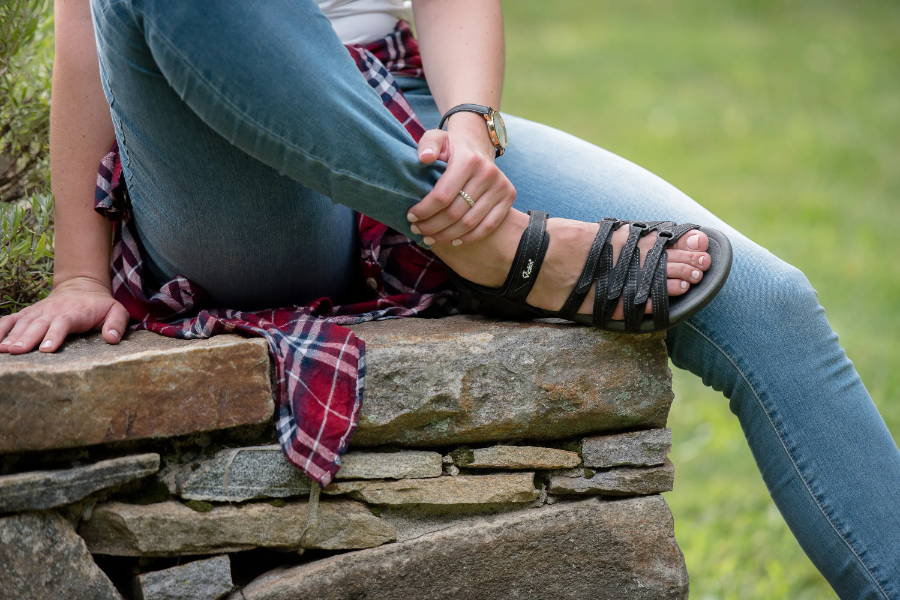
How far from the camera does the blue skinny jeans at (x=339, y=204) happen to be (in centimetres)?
132

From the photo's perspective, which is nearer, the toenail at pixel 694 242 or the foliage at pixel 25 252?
the toenail at pixel 694 242

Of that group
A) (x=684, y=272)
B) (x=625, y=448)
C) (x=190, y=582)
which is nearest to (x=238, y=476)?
(x=190, y=582)

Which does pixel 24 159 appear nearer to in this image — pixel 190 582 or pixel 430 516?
pixel 190 582

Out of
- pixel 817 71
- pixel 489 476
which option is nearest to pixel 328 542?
pixel 489 476

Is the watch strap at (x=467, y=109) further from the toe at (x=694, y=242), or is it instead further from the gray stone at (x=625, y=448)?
the gray stone at (x=625, y=448)

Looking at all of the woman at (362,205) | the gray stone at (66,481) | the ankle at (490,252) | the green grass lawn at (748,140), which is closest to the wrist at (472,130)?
the woman at (362,205)

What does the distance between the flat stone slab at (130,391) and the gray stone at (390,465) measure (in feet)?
0.48

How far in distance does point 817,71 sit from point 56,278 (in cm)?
769

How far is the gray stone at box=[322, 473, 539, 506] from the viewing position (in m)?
1.54

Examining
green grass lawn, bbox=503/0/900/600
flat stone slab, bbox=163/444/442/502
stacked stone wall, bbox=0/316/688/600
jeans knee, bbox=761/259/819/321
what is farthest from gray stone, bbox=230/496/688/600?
green grass lawn, bbox=503/0/900/600

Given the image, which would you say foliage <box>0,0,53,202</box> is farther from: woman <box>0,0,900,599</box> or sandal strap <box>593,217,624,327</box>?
sandal strap <box>593,217,624,327</box>

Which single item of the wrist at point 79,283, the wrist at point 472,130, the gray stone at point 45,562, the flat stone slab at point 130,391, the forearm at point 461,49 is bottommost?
the gray stone at point 45,562

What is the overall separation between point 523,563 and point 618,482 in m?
0.20

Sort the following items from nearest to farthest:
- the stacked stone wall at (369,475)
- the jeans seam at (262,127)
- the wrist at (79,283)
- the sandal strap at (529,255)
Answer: the jeans seam at (262,127), the stacked stone wall at (369,475), the sandal strap at (529,255), the wrist at (79,283)
